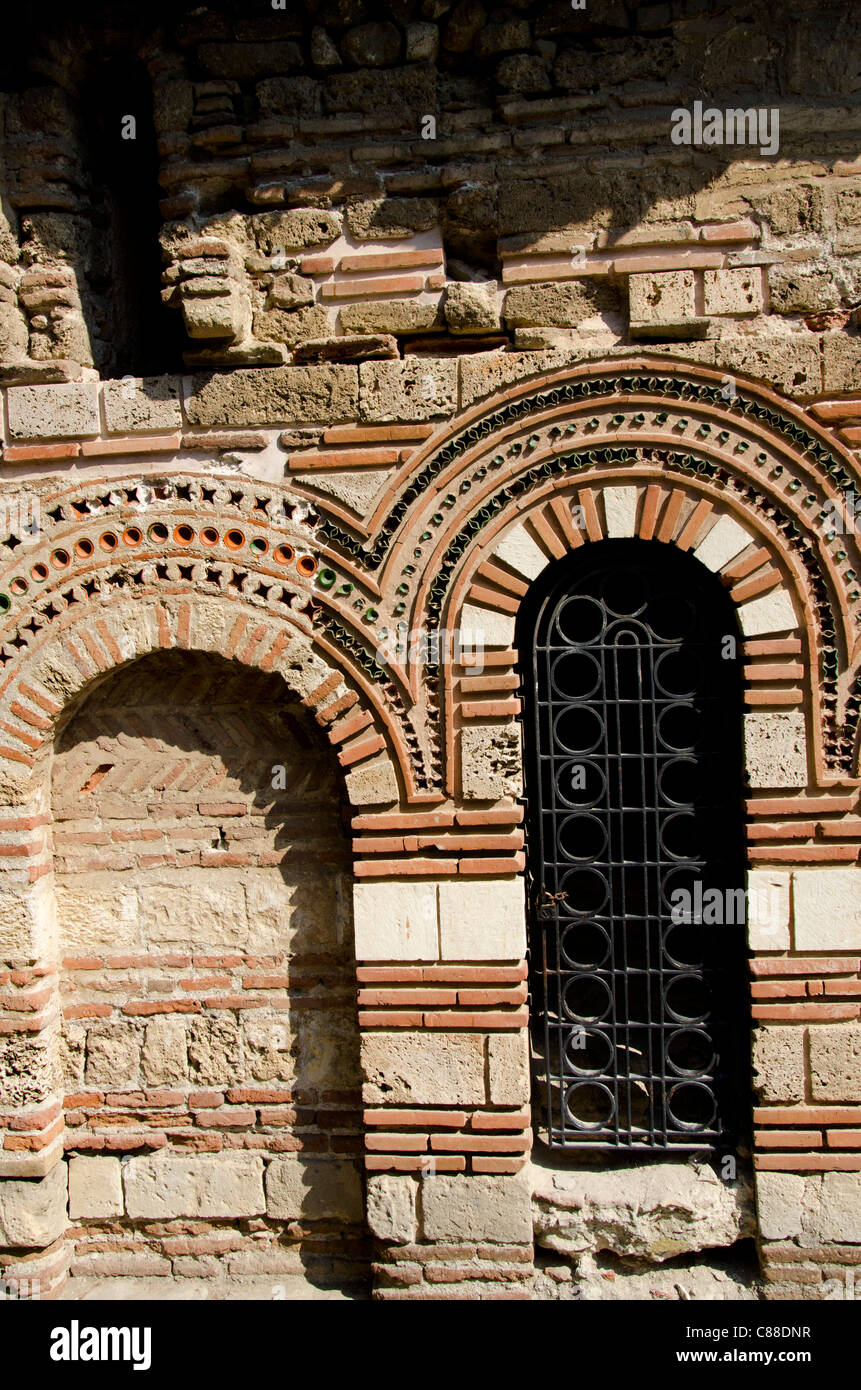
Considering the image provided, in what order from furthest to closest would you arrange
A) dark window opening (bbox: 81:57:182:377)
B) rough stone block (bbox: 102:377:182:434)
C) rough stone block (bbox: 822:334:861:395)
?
dark window opening (bbox: 81:57:182:377) → rough stone block (bbox: 102:377:182:434) → rough stone block (bbox: 822:334:861:395)

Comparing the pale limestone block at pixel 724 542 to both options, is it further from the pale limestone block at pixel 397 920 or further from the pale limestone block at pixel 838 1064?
the pale limestone block at pixel 838 1064

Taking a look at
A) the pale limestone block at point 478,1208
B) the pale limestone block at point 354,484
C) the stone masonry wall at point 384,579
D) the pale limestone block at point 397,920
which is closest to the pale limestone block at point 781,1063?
the stone masonry wall at point 384,579

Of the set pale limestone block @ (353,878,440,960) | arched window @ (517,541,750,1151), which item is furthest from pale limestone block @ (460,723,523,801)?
pale limestone block @ (353,878,440,960)

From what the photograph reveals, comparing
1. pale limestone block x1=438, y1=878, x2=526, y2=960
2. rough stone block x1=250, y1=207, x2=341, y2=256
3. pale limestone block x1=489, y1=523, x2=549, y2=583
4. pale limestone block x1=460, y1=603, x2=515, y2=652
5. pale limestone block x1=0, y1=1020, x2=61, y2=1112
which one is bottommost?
pale limestone block x1=0, y1=1020, x2=61, y2=1112

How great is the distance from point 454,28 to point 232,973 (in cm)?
372

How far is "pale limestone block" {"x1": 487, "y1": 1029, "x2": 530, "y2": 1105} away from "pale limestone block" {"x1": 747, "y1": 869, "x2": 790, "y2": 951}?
3.06 feet

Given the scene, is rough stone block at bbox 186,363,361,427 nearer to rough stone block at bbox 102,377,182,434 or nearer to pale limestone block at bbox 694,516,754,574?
rough stone block at bbox 102,377,182,434

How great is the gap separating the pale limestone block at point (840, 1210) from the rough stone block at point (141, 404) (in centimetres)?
371

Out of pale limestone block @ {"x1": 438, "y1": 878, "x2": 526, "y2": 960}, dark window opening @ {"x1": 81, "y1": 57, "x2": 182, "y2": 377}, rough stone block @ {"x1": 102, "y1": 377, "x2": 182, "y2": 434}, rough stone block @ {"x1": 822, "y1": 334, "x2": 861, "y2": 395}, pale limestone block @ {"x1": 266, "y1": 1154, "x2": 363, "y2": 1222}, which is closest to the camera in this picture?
rough stone block @ {"x1": 822, "y1": 334, "x2": 861, "y2": 395}

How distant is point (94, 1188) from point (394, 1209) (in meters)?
1.25

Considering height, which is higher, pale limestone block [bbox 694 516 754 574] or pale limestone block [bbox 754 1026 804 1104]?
pale limestone block [bbox 694 516 754 574]

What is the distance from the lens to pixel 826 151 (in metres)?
3.54

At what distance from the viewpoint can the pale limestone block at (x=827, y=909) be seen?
3484 millimetres

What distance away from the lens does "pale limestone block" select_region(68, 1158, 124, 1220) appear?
12.8 ft
